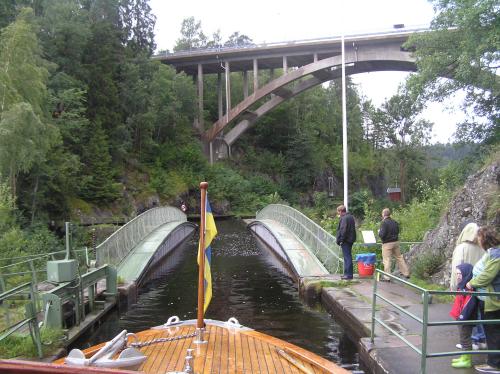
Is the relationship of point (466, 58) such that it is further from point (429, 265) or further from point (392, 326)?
point (392, 326)

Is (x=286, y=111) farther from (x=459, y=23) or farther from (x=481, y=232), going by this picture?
(x=481, y=232)

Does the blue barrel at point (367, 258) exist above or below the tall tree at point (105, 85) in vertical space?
below

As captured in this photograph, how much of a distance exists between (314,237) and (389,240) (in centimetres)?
515

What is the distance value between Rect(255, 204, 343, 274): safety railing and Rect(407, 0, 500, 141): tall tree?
23.6ft

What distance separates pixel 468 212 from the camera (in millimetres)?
10203

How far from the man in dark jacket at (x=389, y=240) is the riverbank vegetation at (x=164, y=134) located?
3.38 metres

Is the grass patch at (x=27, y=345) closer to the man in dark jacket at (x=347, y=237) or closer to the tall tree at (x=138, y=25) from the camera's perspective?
the man in dark jacket at (x=347, y=237)

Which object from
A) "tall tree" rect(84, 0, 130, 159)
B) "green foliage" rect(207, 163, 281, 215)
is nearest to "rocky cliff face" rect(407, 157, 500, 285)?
"tall tree" rect(84, 0, 130, 159)

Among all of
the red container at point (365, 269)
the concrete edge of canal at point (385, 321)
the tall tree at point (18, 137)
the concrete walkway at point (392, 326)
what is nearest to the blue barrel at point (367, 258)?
the red container at point (365, 269)

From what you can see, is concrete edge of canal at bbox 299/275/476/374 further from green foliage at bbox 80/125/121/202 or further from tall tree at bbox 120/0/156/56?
tall tree at bbox 120/0/156/56

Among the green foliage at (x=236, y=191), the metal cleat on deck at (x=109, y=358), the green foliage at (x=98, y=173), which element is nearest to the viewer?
the metal cleat on deck at (x=109, y=358)

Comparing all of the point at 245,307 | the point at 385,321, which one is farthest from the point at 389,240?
the point at 245,307

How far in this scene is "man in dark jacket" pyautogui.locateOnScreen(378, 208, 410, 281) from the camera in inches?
421

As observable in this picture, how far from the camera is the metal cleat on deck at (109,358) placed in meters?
4.53
